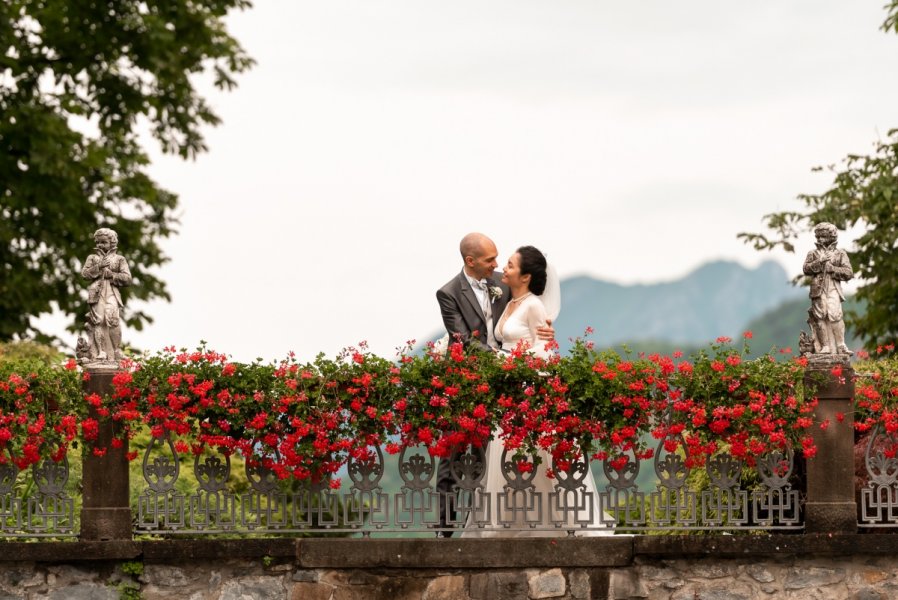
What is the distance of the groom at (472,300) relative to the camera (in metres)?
11.8

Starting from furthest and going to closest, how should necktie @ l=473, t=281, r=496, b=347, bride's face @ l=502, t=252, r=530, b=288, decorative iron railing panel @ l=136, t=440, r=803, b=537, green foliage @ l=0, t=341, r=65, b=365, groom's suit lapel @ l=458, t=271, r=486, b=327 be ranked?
1. green foliage @ l=0, t=341, r=65, b=365
2. necktie @ l=473, t=281, r=496, b=347
3. groom's suit lapel @ l=458, t=271, r=486, b=327
4. bride's face @ l=502, t=252, r=530, b=288
5. decorative iron railing panel @ l=136, t=440, r=803, b=537

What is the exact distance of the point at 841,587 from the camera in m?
11.6

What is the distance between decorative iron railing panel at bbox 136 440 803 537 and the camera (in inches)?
448

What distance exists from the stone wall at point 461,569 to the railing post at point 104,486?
16 centimetres

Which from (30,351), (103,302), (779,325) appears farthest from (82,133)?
(779,325)

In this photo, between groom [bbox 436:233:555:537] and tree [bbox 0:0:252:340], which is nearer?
groom [bbox 436:233:555:537]

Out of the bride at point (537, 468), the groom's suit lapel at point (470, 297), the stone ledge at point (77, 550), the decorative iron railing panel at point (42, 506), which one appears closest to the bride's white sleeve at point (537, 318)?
the bride at point (537, 468)

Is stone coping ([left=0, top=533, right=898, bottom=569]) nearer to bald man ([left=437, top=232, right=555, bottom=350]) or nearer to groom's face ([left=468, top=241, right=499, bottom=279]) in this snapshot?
bald man ([left=437, top=232, right=555, bottom=350])

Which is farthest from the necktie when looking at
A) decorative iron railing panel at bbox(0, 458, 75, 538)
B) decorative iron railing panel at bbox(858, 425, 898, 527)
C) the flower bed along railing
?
decorative iron railing panel at bbox(0, 458, 75, 538)

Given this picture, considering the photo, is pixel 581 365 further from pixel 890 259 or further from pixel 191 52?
pixel 191 52

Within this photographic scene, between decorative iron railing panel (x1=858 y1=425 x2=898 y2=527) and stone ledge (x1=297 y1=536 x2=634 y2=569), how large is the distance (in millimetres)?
2006

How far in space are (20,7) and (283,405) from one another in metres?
13.1

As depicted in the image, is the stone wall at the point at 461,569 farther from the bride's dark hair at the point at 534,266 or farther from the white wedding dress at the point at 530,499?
the bride's dark hair at the point at 534,266

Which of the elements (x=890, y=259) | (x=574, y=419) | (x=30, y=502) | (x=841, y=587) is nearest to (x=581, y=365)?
(x=574, y=419)
